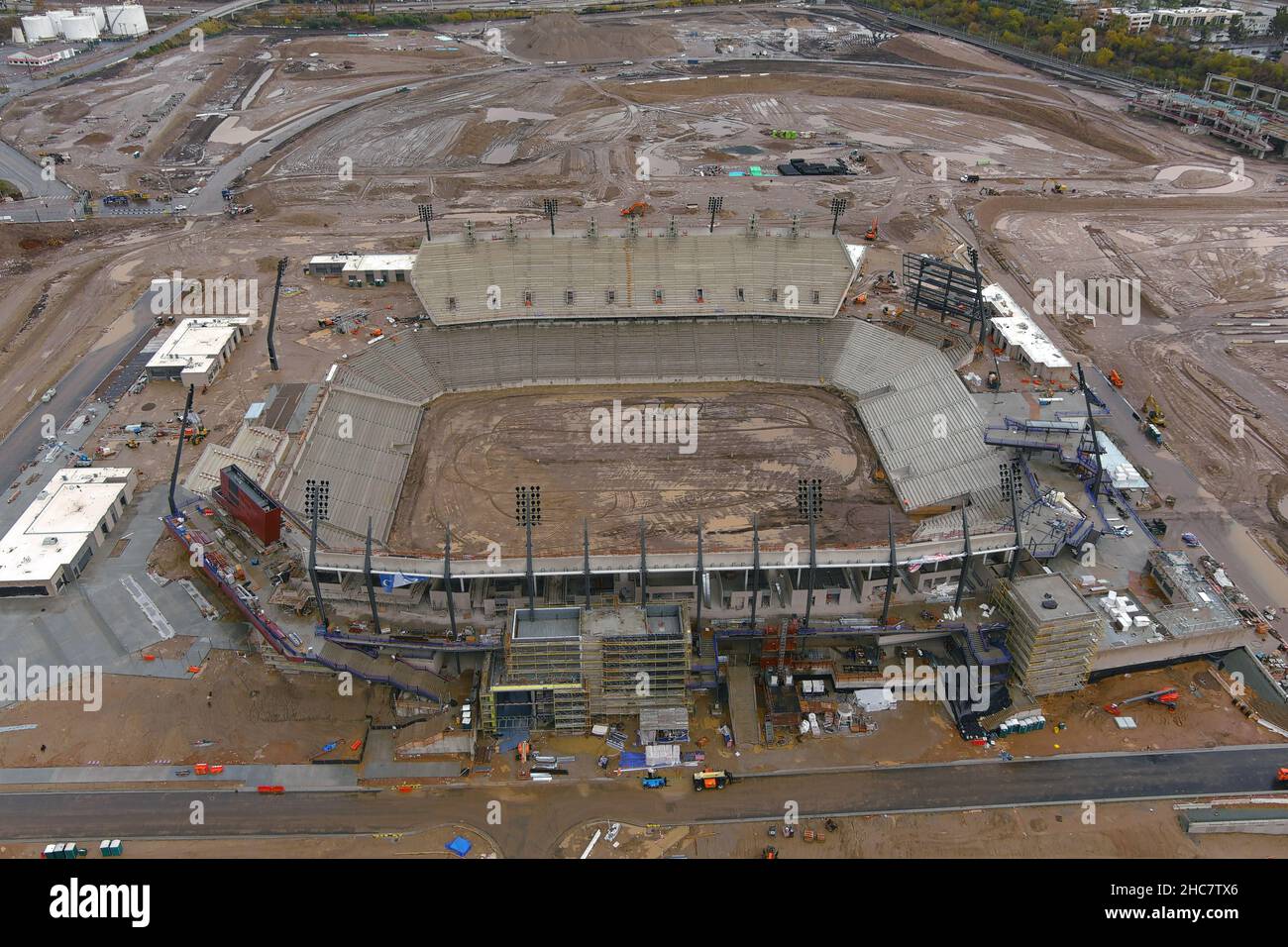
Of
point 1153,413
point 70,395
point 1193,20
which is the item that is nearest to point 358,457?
point 70,395

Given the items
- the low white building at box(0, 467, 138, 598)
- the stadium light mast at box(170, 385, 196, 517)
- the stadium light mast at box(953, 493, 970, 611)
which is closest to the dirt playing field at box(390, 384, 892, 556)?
the stadium light mast at box(953, 493, 970, 611)

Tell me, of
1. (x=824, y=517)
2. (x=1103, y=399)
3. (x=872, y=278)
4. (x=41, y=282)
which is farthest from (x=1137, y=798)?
(x=41, y=282)

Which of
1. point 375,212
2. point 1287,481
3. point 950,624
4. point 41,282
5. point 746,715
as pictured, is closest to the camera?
point 746,715

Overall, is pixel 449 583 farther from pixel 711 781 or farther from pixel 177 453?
pixel 177 453

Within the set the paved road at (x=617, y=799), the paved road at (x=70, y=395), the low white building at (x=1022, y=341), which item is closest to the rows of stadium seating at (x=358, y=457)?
the paved road at (x=617, y=799)

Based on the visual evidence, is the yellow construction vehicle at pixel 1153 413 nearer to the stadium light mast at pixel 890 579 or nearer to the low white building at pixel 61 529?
the stadium light mast at pixel 890 579

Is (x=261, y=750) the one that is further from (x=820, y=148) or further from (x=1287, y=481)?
(x=820, y=148)
